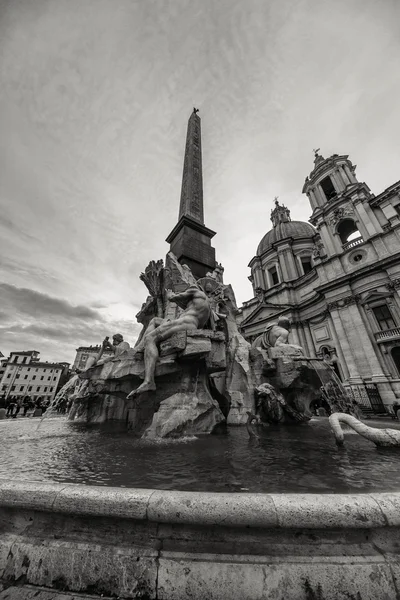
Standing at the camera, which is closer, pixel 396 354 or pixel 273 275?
pixel 396 354

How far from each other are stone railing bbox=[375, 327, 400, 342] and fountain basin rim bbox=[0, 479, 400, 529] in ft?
71.8

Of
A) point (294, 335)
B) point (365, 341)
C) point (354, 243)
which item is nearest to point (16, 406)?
point (294, 335)

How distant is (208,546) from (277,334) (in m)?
7.02

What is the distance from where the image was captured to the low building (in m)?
52.9

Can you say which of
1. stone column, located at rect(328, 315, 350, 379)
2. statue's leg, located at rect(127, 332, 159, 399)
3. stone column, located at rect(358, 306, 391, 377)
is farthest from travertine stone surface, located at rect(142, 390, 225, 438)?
stone column, located at rect(328, 315, 350, 379)

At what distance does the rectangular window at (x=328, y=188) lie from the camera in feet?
96.0

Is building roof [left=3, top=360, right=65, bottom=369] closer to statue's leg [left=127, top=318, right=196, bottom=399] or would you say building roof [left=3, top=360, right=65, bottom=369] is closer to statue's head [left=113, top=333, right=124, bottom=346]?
statue's head [left=113, top=333, right=124, bottom=346]

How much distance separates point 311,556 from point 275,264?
1415 inches

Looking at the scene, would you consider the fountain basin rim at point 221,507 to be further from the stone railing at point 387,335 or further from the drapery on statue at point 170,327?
the stone railing at point 387,335

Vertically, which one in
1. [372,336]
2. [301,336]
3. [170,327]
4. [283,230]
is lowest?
[170,327]

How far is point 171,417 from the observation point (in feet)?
14.4

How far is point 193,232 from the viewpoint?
9.38 meters

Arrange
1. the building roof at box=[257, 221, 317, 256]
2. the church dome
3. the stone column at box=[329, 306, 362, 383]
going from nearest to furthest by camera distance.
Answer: the stone column at box=[329, 306, 362, 383]
the building roof at box=[257, 221, 317, 256]
the church dome

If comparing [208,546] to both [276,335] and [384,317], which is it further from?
[384,317]
